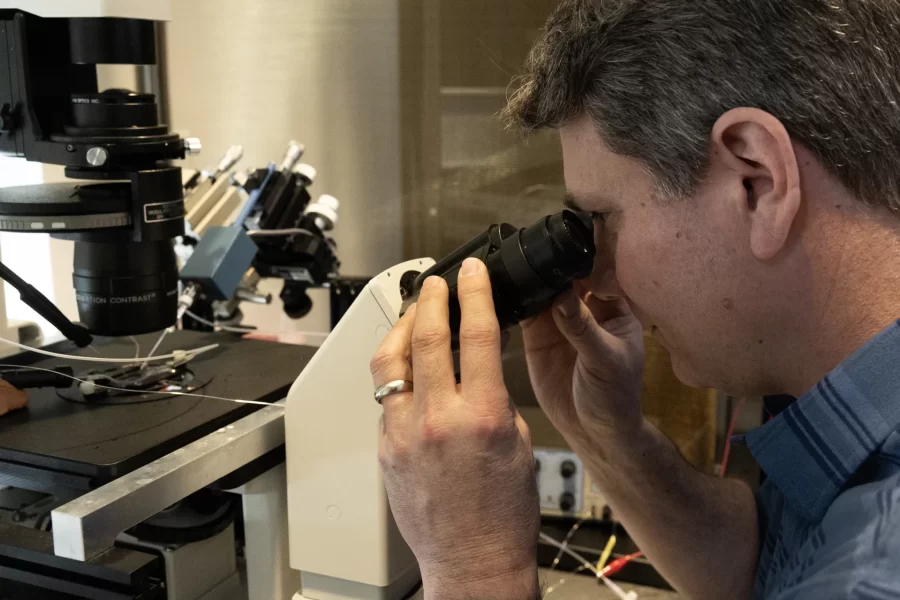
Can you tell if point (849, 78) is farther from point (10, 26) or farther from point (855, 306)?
point (10, 26)

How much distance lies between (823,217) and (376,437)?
1.68 feet

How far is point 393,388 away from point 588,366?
389 mm

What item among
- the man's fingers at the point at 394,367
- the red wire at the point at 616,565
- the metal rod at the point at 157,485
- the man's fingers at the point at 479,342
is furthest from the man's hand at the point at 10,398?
the red wire at the point at 616,565

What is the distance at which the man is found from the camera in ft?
2.19

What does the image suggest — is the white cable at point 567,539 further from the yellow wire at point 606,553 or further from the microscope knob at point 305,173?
the microscope knob at point 305,173

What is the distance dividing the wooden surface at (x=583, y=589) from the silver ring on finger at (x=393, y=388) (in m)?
0.66

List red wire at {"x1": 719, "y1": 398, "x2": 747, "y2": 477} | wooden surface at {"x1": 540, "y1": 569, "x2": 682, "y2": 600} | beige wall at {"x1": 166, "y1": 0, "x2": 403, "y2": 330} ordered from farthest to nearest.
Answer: beige wall at {"x1": 166, "y1": 0, "x2": 403, "y2": 330} < red wire at {"x1": 719, "y1": 398, "x2": 747, "y2": 477} < wooden surface at {"x1": 540, "y1": 569, "x2": 682, "y2": 600}

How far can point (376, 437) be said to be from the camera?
3.01 ft

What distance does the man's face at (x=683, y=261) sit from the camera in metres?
0.73

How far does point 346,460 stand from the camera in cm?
93

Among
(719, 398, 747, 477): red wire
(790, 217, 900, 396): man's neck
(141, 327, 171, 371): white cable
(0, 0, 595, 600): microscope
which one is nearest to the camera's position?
(790, 217, 900, 396): man's neck

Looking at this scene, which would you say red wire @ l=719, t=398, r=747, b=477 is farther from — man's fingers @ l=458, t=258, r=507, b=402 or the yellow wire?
man's fingers @ l=458, t=258, r=507, b=402

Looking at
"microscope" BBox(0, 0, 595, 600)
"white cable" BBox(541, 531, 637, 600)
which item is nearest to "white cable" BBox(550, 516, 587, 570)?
"white cable" BBox(541, 531, 637, 600)

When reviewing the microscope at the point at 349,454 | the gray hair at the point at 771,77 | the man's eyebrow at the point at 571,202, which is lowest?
the microscope at the point at 349,454
